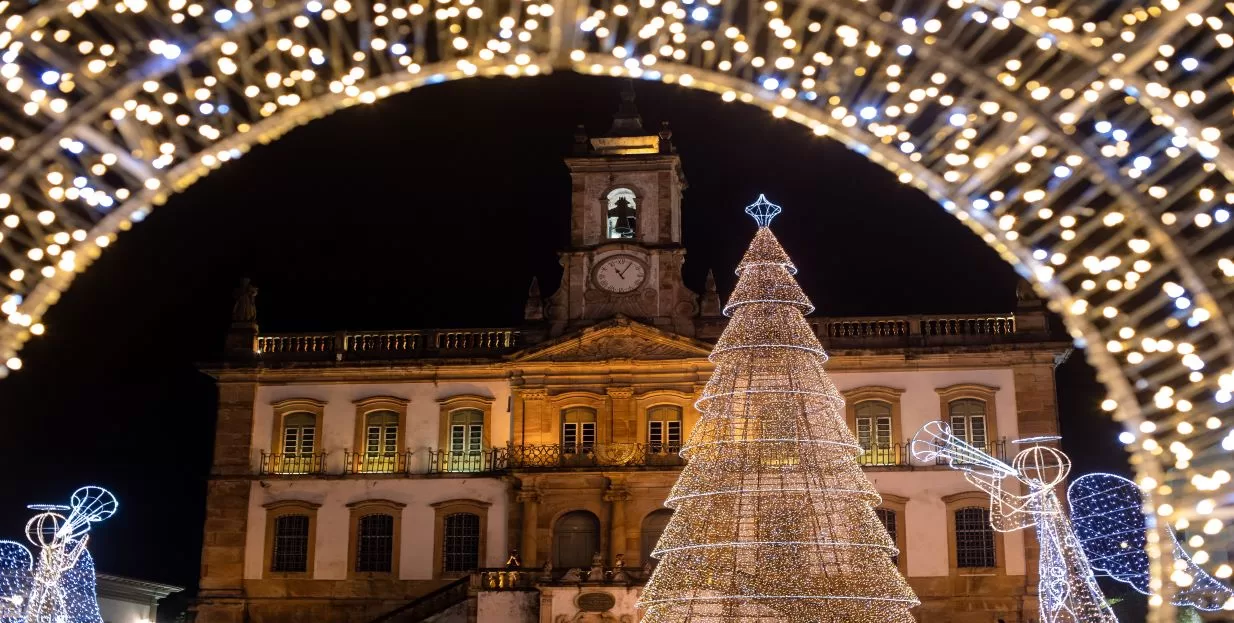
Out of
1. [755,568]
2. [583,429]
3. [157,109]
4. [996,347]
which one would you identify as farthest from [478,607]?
[157,109]

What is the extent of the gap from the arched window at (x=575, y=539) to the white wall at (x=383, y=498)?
1261 mm

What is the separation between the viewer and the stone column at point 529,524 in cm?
3369

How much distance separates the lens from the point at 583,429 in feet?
114

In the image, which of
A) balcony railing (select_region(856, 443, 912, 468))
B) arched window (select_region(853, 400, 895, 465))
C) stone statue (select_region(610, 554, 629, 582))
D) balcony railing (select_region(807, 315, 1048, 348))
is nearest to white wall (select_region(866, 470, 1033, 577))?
balcony railing (select_region(856, 443, 912, 468))

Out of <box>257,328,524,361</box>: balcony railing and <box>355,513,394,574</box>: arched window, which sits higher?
<box>257,328,524,361</box>: balcony railing

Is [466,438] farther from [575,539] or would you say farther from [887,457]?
[887,457]

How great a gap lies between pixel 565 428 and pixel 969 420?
923 cm

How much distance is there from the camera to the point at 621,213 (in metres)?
36.1

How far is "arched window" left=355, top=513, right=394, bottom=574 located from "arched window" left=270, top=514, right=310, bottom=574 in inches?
48.8

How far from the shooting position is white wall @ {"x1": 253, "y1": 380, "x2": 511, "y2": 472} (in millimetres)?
35250

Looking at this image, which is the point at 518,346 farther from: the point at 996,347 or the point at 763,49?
the point at 763,49

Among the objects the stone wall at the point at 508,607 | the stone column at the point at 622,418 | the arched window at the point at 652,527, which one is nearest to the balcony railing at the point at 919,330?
the stone column at the point at 622,418

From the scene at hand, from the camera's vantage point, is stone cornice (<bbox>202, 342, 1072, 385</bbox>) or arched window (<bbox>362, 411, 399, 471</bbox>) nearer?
stone cornice (<bbox>202, 342, 1072, 385</bbox>)

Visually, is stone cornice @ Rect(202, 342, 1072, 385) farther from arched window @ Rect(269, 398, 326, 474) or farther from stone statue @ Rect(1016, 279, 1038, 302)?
stone statue @ Rect(1016, 279, 1038, 302)
